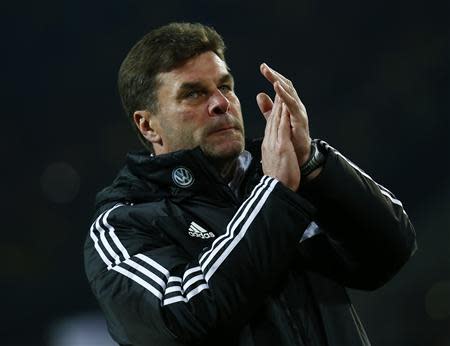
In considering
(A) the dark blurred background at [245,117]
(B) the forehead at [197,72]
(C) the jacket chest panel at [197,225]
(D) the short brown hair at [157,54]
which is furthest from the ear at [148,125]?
(A) the dark blurred background at [245,117]

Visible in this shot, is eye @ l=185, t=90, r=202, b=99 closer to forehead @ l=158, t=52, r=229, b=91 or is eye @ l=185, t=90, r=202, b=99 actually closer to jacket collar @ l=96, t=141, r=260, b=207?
forehead @ l=158, t=52, r=229, b=91

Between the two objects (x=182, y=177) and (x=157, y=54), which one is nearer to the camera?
(x=182, y=177)

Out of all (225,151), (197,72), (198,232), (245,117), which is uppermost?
(197,72)

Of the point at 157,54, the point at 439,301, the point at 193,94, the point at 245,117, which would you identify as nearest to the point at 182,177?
the point at 193,94

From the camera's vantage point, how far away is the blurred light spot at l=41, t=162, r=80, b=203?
534 cm

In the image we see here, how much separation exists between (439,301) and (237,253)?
3.93 meters

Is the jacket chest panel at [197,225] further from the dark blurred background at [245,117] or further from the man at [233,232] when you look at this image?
the dark blurred background at [245,117]

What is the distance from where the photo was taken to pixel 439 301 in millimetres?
5059

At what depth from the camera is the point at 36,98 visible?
229 inches

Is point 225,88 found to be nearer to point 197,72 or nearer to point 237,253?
point 197,72

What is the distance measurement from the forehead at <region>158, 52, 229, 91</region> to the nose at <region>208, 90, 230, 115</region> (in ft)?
0.19

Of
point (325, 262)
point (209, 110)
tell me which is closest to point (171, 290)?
point (325, 262)

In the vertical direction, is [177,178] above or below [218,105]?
below

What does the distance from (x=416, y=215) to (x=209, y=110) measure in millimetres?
3938
